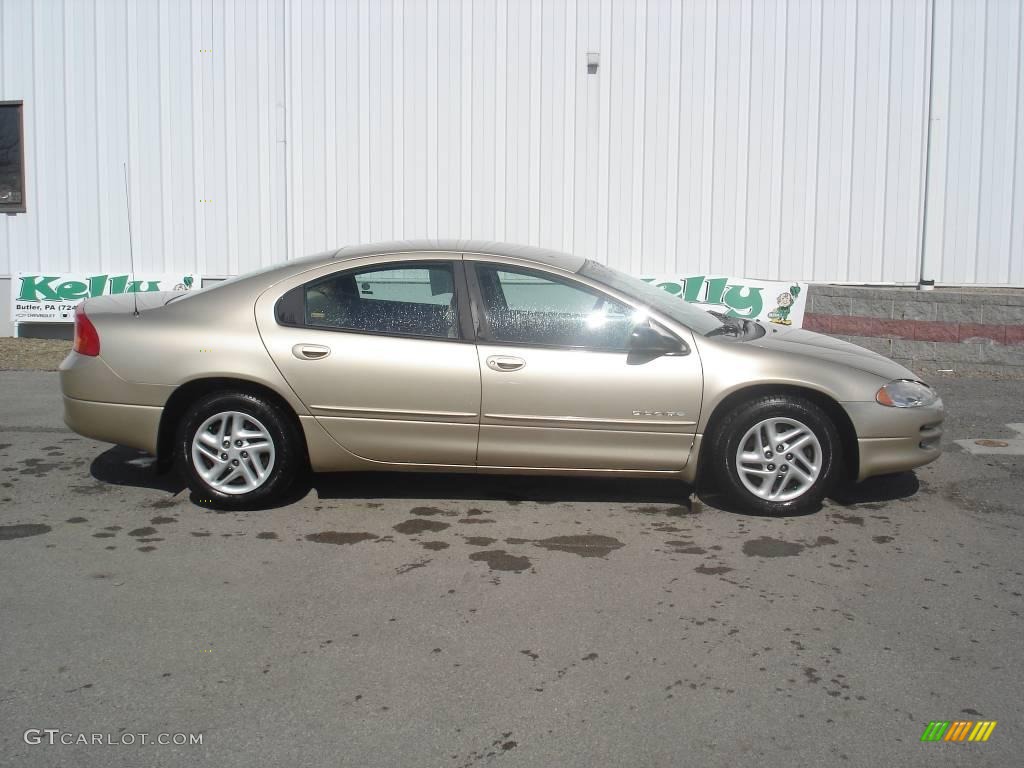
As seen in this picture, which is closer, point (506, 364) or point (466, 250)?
point (506, 364)

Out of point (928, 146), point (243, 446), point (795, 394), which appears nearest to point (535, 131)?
point (928, 146)

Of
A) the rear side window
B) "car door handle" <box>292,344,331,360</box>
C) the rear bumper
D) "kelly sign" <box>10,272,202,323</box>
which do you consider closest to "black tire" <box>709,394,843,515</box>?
the rear side window

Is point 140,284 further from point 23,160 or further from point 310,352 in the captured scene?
point 310,352

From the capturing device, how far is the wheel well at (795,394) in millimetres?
5566

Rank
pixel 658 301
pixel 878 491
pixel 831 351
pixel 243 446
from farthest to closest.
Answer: pixel 878 491, pixel 658 301, pixel 831 351, pixel 243 446

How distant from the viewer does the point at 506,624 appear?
4207 mm

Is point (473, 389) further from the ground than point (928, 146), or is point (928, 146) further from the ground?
point (928, 146)

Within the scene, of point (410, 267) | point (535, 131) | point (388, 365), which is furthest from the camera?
point (535, 131)

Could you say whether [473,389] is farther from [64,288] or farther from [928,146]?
[64,288]

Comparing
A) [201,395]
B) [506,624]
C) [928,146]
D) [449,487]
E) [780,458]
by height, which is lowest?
[506,624]

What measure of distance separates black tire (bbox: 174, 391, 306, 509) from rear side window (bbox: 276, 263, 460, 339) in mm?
521

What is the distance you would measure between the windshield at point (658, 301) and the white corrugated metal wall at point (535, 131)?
521 cm

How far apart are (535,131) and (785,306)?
343 centimetres

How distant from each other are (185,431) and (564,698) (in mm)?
2993
